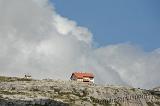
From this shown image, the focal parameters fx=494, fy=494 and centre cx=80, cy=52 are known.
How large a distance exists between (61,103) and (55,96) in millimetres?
18288

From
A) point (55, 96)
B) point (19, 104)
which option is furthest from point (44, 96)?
point (19, 104)

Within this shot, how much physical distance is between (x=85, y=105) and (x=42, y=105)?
1901cm

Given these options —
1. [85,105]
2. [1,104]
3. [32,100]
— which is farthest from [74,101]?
[1,104]

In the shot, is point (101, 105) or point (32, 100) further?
point (101, 105)

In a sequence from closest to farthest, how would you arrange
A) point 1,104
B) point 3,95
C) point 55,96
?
1. point 1,104
2. point 3,95
3. point 55,96

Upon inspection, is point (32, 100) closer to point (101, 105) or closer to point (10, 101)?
point (10, 101)

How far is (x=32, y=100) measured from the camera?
181875 millimetres

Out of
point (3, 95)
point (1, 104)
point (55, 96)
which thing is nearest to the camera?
point (1, 104)

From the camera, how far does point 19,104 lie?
176m

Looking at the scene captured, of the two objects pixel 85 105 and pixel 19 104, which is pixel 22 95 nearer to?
pixel 19 104

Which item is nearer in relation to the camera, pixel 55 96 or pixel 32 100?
pixel 32 100

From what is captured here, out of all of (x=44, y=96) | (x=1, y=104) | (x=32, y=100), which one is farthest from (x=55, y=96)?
(x=1, y=104)

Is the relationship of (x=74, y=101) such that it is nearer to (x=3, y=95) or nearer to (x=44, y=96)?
(x=44, y=96)

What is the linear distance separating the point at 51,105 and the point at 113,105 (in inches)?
1274
